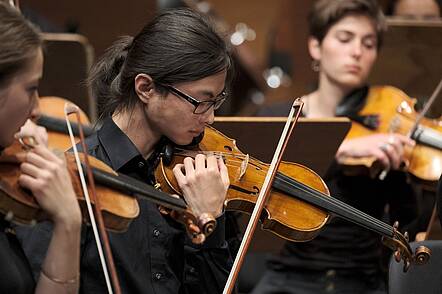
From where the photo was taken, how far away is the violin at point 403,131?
241 cm

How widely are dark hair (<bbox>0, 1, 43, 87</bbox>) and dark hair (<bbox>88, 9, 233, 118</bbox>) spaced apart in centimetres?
31

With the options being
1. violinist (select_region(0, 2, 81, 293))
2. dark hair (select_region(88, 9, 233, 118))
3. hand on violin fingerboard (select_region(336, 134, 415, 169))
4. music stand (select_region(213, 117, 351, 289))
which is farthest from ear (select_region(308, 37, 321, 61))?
violinist (select_region(0, 2, 81, 293))

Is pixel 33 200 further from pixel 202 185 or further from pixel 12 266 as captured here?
pixel 202 185

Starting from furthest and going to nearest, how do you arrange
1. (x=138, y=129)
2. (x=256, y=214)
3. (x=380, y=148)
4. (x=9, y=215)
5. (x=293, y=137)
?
1. (x=380, y=148)
2. (x=293, y=137)
3. (x=138, y=129)
4. (x=256, y=214)
5. (x=9, y=215)

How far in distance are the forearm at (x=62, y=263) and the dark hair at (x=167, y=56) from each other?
402mm

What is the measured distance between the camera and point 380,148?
7.84ft

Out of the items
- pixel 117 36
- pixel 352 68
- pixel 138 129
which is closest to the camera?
pixel 138 129

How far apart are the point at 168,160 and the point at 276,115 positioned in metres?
0.89

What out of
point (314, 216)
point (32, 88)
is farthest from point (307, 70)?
point (32, 88)

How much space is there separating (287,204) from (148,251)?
0.27 metres

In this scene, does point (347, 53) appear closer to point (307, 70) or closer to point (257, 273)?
point (257, 273)

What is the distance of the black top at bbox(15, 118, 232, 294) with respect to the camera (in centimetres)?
163

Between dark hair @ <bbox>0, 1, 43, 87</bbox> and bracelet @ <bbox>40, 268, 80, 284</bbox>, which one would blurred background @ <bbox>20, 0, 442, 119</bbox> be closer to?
dark hair @ <bbox>0, 1, 43, 87</bbox>

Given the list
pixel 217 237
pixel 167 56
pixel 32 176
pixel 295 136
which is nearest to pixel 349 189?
pixel 295 136
